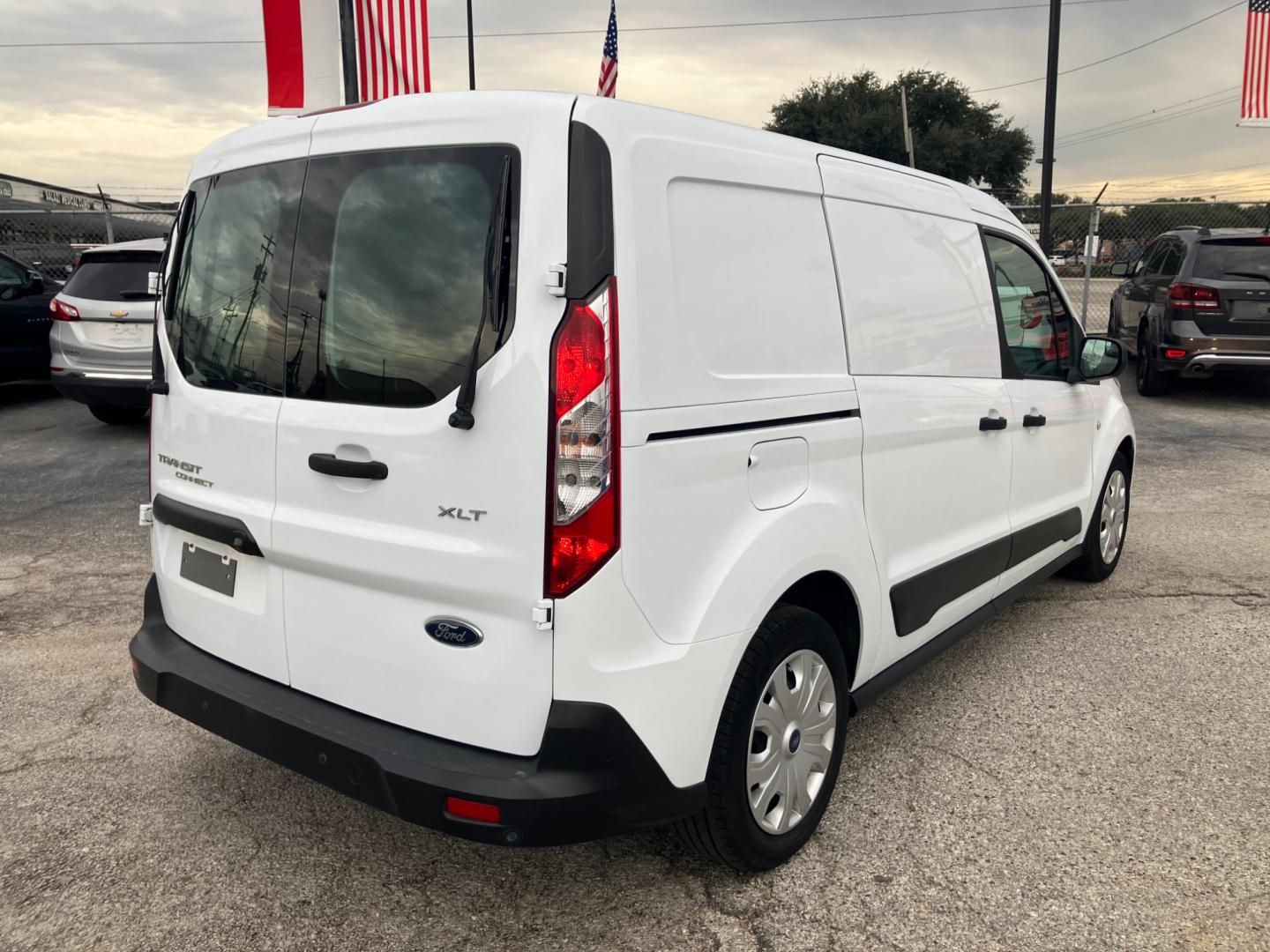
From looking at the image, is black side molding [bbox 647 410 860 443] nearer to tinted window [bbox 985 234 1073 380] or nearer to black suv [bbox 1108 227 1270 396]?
tinted window [bbox 985 234 1073 380]

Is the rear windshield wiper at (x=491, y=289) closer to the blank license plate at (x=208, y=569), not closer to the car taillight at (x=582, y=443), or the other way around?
the car taillight at (x=582, y=443)

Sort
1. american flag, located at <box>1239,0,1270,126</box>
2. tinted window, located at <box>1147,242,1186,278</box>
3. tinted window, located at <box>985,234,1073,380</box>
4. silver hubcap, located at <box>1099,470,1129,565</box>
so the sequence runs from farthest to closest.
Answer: american flag, located at <box>1239,0,1270,126</box>, tinted window, located at <box>1147,242,1186,278</box>, silver hubcap, located at <box>1099,470,1129,565</box>, tinted window, located at <box>985,234,1073,380</box>

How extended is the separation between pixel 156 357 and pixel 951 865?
270cm

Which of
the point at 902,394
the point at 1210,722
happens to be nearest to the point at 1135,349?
the point at 1210,722

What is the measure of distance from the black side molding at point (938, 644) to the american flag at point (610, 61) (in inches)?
231

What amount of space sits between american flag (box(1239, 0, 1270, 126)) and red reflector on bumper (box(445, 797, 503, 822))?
14.4 metres

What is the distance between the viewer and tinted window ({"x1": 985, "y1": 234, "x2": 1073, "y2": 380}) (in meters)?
3.83

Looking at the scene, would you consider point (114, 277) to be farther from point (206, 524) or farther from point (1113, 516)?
point (1113, 516)

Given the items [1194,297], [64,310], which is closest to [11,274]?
[64,310]

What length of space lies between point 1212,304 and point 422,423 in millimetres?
10283

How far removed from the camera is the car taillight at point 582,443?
2051mm

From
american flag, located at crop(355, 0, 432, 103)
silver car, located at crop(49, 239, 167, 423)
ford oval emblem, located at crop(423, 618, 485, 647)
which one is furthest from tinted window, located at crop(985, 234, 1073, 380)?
silver car, located at crop(49, 239, 167, 423)

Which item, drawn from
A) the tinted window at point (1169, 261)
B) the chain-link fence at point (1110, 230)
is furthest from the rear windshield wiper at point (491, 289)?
the chain-link fence at point (1110, 230)

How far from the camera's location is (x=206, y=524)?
270 centimetres
